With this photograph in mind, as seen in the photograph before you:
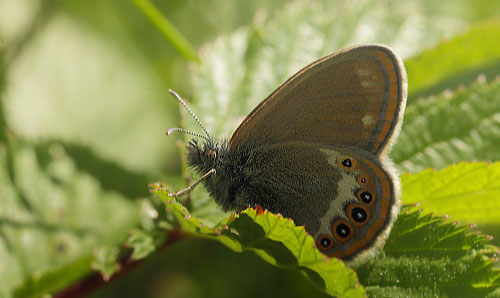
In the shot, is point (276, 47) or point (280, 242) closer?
point (280, 242)

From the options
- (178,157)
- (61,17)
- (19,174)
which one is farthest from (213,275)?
(61,17)

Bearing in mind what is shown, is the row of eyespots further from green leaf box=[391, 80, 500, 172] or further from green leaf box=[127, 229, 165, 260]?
green leaf box=[127, 229, 165, 260]

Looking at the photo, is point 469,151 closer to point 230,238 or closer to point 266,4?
point 230,238

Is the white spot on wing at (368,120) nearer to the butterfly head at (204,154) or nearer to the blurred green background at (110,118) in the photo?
the butterfly head at (204,154)

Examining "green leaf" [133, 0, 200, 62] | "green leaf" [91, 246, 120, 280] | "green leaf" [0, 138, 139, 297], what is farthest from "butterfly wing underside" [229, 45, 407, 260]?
"green leaf" [0, 138, 139, 297]

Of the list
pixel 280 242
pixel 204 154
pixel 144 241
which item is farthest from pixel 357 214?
pixel 144 241

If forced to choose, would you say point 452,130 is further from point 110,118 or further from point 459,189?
point 110,118
